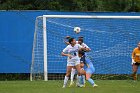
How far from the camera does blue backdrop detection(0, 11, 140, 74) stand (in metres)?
27.9

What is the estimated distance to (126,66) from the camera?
28188mm

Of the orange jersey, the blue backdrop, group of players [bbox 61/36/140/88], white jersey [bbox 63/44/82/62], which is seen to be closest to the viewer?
group of players [bbox 61/36/140/88]

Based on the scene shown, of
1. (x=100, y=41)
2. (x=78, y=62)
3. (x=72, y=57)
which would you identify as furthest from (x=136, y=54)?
(x=72, y=57)

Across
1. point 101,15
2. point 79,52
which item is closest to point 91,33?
point 101,15

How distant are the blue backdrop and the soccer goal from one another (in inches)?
25.3

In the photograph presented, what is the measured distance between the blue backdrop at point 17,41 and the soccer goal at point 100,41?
0.64m

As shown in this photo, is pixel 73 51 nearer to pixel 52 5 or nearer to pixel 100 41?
pixel 100 41

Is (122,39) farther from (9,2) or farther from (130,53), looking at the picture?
(9,2)

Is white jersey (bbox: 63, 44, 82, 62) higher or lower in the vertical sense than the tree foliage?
lower

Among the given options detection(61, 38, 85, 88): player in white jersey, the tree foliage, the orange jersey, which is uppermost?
the tree foliage

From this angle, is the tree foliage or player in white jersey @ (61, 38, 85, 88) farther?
the tree foliage

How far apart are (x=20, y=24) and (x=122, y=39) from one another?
17.9 feet

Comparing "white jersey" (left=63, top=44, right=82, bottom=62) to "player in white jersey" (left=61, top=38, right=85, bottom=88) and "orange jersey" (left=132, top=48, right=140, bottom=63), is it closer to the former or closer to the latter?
"player in white jersey" (left=61, top=38, right=85, bottom=88)

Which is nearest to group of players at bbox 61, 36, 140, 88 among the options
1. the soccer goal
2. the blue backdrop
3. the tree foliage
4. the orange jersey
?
the orange jersey
